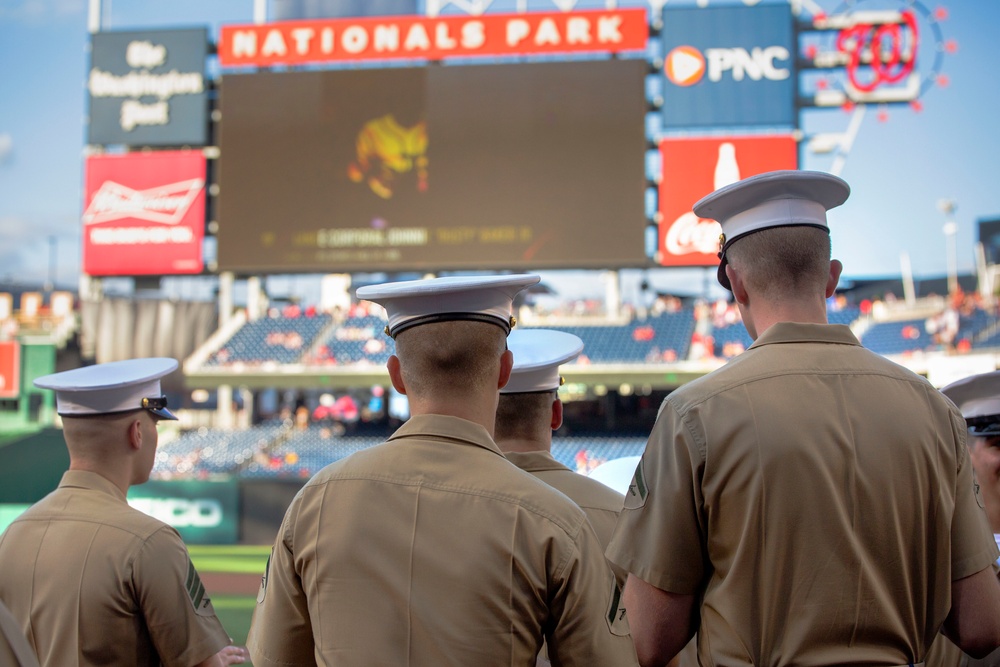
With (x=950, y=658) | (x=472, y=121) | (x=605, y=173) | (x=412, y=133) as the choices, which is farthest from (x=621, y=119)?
(x=950, y=658)

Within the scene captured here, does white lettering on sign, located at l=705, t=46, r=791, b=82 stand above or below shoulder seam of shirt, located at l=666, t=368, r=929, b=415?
above

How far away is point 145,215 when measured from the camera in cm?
1703

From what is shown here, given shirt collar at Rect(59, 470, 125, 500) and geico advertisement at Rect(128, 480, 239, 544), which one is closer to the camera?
shirt collar at Rect(59, 470, 125, 500)

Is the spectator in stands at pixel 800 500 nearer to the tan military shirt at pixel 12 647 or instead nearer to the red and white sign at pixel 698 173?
the tan military shirt at pixel 12 647

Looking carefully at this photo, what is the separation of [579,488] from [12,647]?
134 cm

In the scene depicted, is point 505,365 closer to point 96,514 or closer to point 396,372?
point 396,372

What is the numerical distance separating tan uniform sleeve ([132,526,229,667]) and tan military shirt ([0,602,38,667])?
1179 millimetres

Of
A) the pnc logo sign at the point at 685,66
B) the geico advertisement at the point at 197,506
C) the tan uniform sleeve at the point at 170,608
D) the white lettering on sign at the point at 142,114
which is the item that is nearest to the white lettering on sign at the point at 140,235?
the white lettering on sign at the point at 142,114

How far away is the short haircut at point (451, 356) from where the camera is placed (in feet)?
4.82

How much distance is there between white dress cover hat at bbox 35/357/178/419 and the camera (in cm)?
233

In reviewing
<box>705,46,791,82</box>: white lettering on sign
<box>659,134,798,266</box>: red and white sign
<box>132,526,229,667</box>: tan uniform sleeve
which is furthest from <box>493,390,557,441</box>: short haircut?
<box>705,46,791,82</box>: white lettering on sign

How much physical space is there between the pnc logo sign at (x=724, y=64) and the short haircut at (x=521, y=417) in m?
14.7

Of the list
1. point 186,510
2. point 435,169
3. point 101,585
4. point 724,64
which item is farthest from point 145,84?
point 101,585

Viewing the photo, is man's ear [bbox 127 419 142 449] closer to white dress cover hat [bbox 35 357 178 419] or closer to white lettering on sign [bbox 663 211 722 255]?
white dress cover hat [bbox 35 357 178 419]
